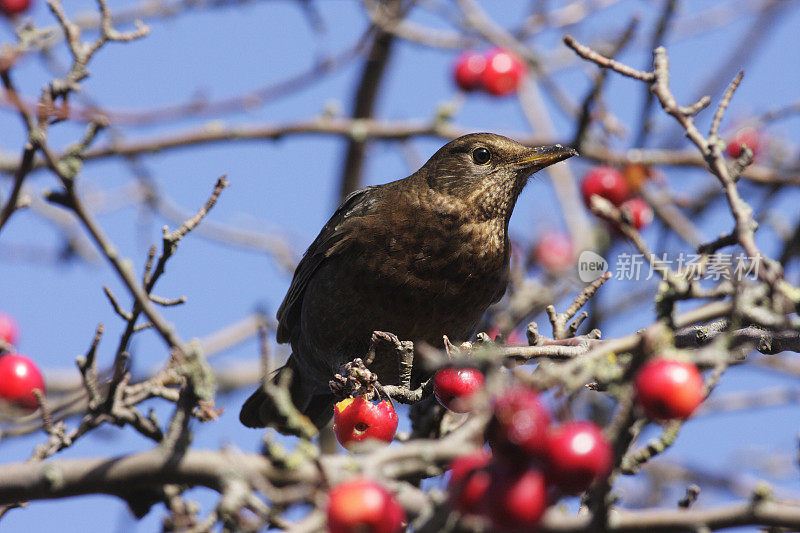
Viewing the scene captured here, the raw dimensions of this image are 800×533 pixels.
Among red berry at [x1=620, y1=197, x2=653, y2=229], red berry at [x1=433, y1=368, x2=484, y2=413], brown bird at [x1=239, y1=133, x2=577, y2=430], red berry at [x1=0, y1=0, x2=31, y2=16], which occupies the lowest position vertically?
red berry at [x1=433, y1=368, x2=484, y2=413]

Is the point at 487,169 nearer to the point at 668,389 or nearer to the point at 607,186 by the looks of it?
the point at 607,186

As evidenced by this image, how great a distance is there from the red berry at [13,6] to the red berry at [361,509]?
13.3ft

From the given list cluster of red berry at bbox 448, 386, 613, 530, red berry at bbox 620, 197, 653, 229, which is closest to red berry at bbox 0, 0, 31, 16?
red berry at bbox 620, 197, 653, 229

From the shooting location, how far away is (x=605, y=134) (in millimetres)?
5754

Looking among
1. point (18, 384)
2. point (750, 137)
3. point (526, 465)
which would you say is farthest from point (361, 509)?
point (750, 137)

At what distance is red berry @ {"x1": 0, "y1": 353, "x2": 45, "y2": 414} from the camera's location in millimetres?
3275

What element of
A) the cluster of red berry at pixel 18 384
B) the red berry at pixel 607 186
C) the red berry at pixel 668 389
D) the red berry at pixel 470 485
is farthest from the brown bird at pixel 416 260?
the red berry at pixel 668 389

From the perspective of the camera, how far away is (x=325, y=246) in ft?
15.8

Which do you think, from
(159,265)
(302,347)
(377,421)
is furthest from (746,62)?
(159,265)

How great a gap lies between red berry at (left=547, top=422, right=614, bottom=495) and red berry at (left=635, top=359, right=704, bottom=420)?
13cm

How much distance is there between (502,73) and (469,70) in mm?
246

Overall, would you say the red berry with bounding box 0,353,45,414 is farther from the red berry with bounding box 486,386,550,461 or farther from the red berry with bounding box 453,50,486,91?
the red berry with bounding box 453,50,486,91

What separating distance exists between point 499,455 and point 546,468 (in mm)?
97

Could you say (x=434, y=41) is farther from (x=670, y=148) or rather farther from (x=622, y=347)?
(x=622, y=347)
